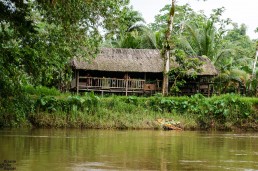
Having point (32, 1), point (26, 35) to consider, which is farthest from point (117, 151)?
point (32, 1)

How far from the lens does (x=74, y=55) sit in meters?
13.7

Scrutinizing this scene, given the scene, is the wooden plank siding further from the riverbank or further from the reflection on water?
the reflection on water

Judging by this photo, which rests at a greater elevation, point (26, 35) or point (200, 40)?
point (200, 40)

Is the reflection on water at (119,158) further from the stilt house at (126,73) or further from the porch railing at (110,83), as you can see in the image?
the stilt house at (126,73)

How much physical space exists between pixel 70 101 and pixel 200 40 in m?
16.0

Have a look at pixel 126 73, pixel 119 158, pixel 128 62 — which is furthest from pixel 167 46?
pixel 119 158

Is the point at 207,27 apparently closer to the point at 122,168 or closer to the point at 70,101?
the point at 70,101

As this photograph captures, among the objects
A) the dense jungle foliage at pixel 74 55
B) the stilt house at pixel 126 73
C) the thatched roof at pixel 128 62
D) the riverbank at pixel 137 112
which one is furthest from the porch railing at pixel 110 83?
the riverbank at pixel 137 112

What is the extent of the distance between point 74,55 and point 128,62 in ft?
46.8

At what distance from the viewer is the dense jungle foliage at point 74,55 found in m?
9.66

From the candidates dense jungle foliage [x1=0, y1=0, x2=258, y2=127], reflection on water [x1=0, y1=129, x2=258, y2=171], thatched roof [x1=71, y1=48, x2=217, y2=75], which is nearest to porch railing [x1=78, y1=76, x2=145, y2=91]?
thatched roof [x1=71, y1=48, x2=217, y2=75]

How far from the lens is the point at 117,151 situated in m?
10.0

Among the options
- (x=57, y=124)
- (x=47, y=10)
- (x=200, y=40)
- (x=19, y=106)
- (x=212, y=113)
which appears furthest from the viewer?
(x=200, y=40)

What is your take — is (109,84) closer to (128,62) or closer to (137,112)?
(128,62)
